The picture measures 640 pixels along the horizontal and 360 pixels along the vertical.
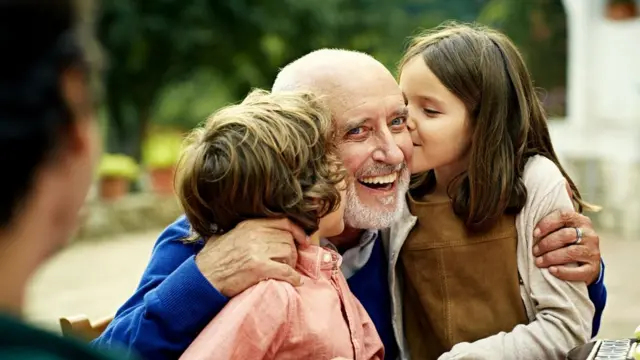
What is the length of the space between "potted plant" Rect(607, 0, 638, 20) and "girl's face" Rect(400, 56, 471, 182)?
8561 mm

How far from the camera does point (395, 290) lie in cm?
221

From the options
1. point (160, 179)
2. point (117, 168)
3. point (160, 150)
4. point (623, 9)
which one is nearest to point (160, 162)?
point (160, 179)

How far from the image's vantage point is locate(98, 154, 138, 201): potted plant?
1015 cm

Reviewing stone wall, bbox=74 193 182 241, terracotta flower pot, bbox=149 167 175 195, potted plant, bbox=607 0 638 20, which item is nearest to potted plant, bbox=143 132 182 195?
terracotta flower pot, bbox=149 167 175 195

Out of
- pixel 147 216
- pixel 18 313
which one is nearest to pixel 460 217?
pixel 18 313

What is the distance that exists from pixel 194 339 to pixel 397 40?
458 inches

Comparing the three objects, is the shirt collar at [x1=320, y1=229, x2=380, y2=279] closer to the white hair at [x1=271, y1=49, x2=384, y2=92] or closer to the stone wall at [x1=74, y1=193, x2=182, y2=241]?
the white hair at [x1=271, y1=49, x2=384, y2=92]

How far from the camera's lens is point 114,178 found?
10180mm

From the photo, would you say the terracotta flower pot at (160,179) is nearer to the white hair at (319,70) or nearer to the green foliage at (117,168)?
the green foliage at (117,168)

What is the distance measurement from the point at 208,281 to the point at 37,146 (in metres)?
1.05

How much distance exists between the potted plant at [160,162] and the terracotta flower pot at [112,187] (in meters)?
0.62

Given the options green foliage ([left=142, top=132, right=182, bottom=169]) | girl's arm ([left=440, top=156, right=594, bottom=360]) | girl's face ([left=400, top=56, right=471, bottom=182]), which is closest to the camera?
girl's arm ([left=440, top=156, right=594, bottom=360])

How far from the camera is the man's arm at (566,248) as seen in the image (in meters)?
1.98

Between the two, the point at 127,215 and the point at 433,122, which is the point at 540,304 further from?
the point at 127,215
